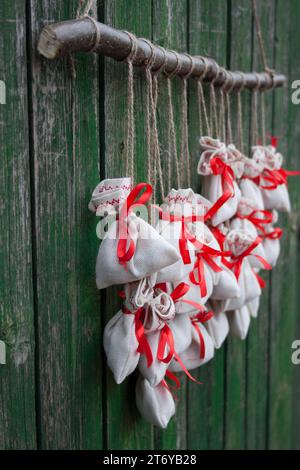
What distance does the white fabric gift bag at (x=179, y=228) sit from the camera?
85 cm

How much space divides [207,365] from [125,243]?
0.62m

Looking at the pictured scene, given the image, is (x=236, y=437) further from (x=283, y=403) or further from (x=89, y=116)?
(x=89, y=116)

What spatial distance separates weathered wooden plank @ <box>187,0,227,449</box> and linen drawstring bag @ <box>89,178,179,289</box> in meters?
0.33

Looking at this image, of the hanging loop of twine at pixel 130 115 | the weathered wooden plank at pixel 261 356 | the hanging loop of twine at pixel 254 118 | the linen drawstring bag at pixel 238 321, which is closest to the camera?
the hanging loop of twine at pixel 130 115

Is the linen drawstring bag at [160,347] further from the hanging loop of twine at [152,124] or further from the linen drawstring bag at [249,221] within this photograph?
the linen drawstring bag at [249,221]

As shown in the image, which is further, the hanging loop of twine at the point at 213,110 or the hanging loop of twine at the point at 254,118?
the hanging loop of twine at the point at 254,118

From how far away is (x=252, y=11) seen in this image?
1.35 meters

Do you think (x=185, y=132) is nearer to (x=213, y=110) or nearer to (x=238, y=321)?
(x=213, y=110)

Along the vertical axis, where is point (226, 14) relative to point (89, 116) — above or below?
above

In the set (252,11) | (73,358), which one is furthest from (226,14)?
(73,358)

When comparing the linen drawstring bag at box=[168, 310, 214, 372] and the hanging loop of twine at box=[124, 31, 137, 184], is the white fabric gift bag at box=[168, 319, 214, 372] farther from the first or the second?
the hanging loop of twine at box=[124, 31, 137, 184]

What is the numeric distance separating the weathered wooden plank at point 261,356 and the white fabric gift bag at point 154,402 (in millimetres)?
600

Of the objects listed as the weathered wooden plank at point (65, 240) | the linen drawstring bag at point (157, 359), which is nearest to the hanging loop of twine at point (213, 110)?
the weathered wooden plank at point (65, 240)

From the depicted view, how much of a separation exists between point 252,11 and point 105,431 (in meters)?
1.01
